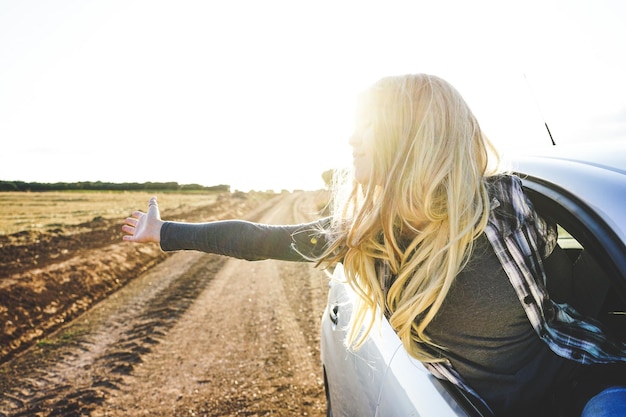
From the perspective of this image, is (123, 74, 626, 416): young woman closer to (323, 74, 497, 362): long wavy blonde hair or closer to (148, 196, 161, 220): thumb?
(323, 74, 497, 362): long wavy blonde hair

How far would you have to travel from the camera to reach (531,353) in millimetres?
1383

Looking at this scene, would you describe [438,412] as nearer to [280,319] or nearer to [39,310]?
[280,319]

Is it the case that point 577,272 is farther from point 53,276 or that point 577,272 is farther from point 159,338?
point 53,276

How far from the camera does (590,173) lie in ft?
4.41

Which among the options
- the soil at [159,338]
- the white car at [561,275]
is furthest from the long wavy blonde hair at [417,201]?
the soil at [159,338]

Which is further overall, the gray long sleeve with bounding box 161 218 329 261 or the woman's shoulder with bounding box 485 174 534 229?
the gray long sleeve with bounding box 161 218 329 261

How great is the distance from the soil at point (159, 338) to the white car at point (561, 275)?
2059 mm

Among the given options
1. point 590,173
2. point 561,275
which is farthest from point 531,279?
point 561,275

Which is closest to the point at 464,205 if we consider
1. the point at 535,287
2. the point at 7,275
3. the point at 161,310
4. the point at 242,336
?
the point at 535,287

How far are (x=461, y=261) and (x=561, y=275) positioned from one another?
68 centimetres

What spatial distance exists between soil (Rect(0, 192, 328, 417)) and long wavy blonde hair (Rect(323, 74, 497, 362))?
2.57 metres

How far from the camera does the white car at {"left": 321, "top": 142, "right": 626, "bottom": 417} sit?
1233mm

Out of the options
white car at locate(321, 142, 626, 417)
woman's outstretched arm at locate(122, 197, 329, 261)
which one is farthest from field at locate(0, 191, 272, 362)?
white car at locate(321, 142, 626, 417)

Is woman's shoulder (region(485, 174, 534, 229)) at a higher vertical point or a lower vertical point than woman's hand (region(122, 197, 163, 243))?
higher
